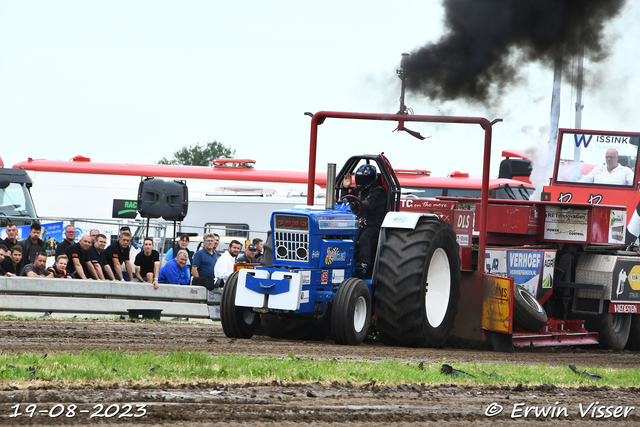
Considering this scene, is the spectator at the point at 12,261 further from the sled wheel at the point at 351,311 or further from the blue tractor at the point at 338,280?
the sled wheel at the point at 351,311

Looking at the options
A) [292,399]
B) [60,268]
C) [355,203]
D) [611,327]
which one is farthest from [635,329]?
[60,268]

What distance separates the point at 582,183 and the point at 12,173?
11.5 meters

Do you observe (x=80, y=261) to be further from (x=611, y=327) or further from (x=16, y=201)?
(x=611, y=327)

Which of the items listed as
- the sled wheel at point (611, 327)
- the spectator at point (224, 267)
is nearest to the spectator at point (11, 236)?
the spectator at point (224, 267)

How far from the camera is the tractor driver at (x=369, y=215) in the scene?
8992 millimetres

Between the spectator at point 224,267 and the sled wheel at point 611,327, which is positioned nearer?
the sled wheel at point 611,327

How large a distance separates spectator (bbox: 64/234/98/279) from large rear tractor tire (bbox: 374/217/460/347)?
18.5ft

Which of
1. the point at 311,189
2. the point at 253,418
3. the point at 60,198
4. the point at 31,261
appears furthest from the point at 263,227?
the point at 253,418

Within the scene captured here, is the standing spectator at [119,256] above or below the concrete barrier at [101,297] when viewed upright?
above

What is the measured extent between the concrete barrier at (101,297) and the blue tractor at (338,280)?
11.0 feet

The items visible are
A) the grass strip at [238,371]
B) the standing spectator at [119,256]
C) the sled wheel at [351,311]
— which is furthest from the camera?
the standing spectator at [119,256]

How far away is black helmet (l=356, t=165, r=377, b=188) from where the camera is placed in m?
8.98

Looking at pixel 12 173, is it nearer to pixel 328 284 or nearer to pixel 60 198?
pixel 60 198

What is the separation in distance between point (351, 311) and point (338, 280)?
2.10ft
